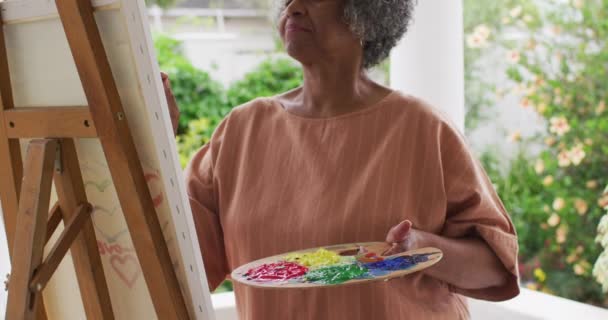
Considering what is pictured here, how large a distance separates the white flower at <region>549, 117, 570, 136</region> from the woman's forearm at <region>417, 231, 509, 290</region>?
2537mm

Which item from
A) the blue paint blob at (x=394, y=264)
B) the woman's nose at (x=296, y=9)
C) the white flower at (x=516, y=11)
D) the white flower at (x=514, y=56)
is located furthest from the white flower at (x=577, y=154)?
the blue paint blob at (x=394, y=264)

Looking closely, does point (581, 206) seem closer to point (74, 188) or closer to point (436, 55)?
point (436, 55)

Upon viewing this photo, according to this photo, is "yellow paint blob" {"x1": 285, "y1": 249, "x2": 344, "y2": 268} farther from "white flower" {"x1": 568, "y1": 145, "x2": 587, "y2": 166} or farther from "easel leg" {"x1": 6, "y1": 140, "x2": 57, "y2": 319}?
"white flower" {"x1": 568, "y1": 145, "x2": 587, "y2": 166}

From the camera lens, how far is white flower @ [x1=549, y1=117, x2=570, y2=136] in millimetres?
4152

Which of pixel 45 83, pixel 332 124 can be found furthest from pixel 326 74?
pixel 45 83

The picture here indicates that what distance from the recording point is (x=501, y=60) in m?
4.87

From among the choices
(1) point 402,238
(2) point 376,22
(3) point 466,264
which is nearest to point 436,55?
(2) point 376,22

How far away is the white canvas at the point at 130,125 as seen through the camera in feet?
4.19

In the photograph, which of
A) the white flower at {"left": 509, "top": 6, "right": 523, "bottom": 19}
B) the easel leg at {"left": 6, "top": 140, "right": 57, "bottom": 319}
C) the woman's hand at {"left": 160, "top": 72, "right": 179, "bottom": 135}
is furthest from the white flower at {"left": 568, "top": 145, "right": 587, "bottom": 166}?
the easel leg at {"left": 6, "top": 140, "right": 57, "bottom": 319}

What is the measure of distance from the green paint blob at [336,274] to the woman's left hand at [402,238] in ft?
0.35

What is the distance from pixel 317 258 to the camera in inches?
63.2

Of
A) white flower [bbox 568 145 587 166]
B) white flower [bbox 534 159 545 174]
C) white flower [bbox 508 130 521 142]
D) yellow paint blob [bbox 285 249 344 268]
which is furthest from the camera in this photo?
white flower [bbox 508 130 521 142]

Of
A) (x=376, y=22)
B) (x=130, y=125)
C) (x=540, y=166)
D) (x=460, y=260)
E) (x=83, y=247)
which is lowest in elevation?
(x=540, y=166)

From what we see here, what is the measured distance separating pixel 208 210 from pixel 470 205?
0.62m
